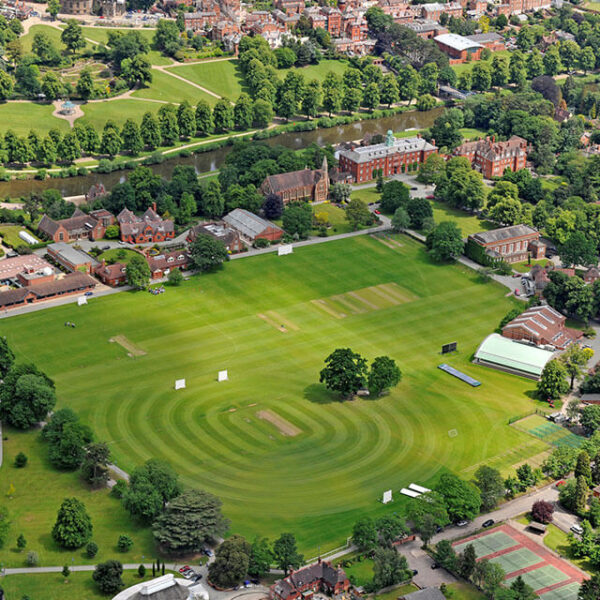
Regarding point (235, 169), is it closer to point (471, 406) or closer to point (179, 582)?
point (471, 406)

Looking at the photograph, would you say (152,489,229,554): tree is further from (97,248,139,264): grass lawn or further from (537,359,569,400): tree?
(97,248,139,264): grass lawn

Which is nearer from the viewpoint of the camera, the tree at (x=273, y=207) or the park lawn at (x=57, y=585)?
the park lawn at (x=57, y=585)

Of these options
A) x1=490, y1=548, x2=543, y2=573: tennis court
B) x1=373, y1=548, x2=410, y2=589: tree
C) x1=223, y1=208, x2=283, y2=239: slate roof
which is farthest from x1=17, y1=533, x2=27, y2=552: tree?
x1=223, y1=208, x2=283, y2=239: slate roof

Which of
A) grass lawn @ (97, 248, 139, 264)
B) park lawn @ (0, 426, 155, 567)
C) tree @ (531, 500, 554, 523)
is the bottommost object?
grass lawn @ (97, 248, 139, 264)

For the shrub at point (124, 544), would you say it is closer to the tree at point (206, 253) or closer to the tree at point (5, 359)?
the tree at point (5, 359)

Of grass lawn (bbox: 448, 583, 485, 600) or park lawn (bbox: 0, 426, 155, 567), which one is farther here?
park lawn (bbox: 0, 426, 155, 567)

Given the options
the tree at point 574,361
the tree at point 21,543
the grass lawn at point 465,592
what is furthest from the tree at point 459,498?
the tree at point 21,543
